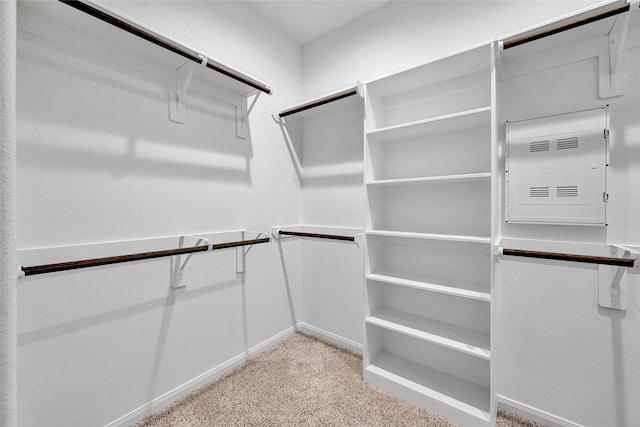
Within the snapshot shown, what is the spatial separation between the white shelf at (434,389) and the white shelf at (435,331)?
0.31 metres

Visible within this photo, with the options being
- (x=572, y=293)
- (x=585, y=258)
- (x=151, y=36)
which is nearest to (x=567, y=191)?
(x=585, y=258)

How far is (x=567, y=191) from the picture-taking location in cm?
138

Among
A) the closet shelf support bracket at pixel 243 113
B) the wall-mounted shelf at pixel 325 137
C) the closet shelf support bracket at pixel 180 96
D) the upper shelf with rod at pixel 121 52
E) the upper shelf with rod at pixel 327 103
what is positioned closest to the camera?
the upper shelf with rod at pixel 121 52

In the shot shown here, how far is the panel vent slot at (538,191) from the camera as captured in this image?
1429 mm

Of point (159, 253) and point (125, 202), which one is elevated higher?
point (125, 202)

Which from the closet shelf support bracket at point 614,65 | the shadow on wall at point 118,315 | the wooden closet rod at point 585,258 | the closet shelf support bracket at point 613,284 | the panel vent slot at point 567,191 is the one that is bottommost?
the shadow on wall at point 118,315

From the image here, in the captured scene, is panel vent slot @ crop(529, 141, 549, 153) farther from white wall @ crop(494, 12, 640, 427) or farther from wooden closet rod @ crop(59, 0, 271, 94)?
wooden closet rod @ crop(59, 0, 271, 94)

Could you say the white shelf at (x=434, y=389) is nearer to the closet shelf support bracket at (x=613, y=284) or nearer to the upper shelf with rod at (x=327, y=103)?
the closet shelf support bracket at (x=613, y=284)

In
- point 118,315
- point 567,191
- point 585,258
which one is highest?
point 567,191

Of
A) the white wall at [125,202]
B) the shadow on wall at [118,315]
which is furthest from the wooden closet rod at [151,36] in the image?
the shadow on wall at [118,315]

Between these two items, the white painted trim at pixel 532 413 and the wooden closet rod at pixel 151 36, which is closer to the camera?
the wooden closet rod at pixel 151 36

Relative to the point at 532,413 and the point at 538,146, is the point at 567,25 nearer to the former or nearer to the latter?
the point at 538,146

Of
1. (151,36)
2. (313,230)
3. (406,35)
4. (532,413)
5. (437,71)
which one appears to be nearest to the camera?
(151,36)

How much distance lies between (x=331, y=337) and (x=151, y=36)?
226 cm
